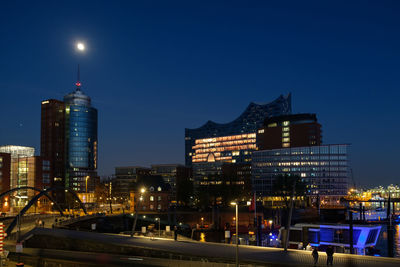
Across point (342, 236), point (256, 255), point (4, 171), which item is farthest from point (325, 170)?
point (256, 255)

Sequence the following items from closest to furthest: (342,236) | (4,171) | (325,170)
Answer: (342,236), (4,171), (325,170)

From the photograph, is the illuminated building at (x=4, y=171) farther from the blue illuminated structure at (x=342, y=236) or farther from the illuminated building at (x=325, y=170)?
the blue illuminated structure at (x=342, y=236)

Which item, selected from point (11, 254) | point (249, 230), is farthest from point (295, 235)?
point (11, 254)

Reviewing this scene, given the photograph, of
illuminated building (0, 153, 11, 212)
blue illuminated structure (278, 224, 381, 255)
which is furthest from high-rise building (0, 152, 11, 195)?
blue illuminated structure (278, 224, 381, 255)

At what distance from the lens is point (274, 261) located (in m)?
34.3

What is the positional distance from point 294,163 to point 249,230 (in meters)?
97.2

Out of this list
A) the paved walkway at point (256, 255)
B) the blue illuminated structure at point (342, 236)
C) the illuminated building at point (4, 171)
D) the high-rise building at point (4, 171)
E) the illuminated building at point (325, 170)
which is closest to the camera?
the paved walkway at point (256, 255)

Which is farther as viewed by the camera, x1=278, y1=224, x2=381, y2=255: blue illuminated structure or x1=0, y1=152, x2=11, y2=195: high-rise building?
x1=0, y1=152, x2=11, y2=195: high-rise building

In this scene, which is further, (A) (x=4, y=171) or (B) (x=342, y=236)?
(A) (x=4, y=171)

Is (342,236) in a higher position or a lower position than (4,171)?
lower

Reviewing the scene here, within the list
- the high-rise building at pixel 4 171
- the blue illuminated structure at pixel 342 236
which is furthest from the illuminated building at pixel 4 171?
the blue illuminated structure at pixel 342 236

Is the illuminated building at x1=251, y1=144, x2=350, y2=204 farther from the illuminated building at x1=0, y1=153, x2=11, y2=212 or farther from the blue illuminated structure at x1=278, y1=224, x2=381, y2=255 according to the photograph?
the blue illuminated structure at x1=278, y1=224, x2=381, y2=255

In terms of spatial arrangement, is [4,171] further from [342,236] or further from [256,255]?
[256,255]

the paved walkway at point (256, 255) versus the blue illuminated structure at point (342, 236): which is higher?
the paved walkway at point (256, 255)
